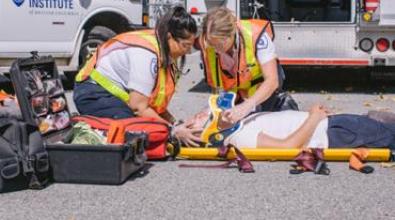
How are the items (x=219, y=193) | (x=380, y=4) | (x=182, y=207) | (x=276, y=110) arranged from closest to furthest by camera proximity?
(x=182, y=207) < (x=219, y=193) < (x=276, y=110) < (x=380, y=4)

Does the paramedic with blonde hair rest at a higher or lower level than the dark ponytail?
lower

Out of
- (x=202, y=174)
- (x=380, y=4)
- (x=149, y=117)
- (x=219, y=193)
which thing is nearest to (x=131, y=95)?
(x=149, y=117)

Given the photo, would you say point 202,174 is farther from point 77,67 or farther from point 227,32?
point 77,67

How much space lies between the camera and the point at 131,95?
525cm

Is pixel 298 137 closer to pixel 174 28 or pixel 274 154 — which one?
pixel 274 154

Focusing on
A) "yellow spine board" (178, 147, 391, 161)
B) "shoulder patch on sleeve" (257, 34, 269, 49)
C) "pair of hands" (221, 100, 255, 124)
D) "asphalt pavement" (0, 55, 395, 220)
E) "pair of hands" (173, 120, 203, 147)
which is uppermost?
"shoulder patch on sleeve" (257, 34, 269, 49)

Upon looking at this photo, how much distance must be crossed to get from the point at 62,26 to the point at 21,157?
521 cm

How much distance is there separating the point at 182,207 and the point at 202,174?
0.80 m

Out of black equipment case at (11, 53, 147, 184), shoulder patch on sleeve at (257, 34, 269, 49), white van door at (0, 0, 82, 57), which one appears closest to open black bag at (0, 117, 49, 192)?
black equipment case at (11, 53, 147, 184)

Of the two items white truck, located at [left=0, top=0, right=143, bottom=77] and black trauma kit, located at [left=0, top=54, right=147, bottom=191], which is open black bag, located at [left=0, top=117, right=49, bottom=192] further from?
white truck, located at [left=0, top=0, right=143, bottom=77]

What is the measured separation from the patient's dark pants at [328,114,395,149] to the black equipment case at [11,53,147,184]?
1260mm

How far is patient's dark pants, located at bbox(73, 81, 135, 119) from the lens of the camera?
17.5 ft

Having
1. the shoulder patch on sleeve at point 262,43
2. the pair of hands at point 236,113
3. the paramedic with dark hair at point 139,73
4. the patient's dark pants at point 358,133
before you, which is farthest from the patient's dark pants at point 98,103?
the patient's dark pants at point 358,133

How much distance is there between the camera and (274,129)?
5293mm
